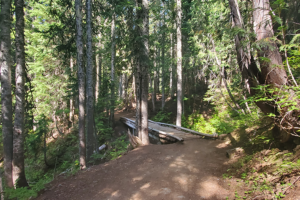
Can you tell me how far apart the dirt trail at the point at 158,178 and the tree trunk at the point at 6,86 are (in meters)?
2.16

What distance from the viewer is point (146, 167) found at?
6102 mm

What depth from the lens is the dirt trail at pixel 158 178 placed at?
4305 millimetres

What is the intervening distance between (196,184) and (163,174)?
124 cm

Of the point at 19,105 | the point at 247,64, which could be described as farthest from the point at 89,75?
the point at 247,64

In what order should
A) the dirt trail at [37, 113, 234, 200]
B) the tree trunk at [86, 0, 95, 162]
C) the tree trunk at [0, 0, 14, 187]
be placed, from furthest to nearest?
the tree trunk at [86, 0, 95, 162]
the tree trunk at [0, 0, 14, 187]
the dirt trail at [37, 113, 234, 200]

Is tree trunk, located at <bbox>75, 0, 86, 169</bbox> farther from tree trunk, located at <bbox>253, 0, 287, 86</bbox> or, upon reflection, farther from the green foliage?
the green foliage

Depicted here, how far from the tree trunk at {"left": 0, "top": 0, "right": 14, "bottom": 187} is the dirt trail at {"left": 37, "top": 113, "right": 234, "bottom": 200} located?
2163mm

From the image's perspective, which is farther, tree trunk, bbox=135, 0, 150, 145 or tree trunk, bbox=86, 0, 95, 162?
tree trunk, bbox=86, 0, 95, 162

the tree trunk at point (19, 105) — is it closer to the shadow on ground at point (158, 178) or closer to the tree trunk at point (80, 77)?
the shadow on ground at point (158, 178)

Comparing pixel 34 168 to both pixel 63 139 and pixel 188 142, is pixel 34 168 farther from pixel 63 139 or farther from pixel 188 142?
pixel 188 142

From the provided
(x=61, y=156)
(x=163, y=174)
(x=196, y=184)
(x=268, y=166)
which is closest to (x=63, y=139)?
(x=61, y=156)

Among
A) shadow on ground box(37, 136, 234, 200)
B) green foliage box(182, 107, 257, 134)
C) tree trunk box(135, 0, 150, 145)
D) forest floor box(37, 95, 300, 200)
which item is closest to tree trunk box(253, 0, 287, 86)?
forest floor box(37, 95, 300, 200)

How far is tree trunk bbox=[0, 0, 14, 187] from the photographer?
6055 mm

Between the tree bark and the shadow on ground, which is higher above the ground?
the tree bark
